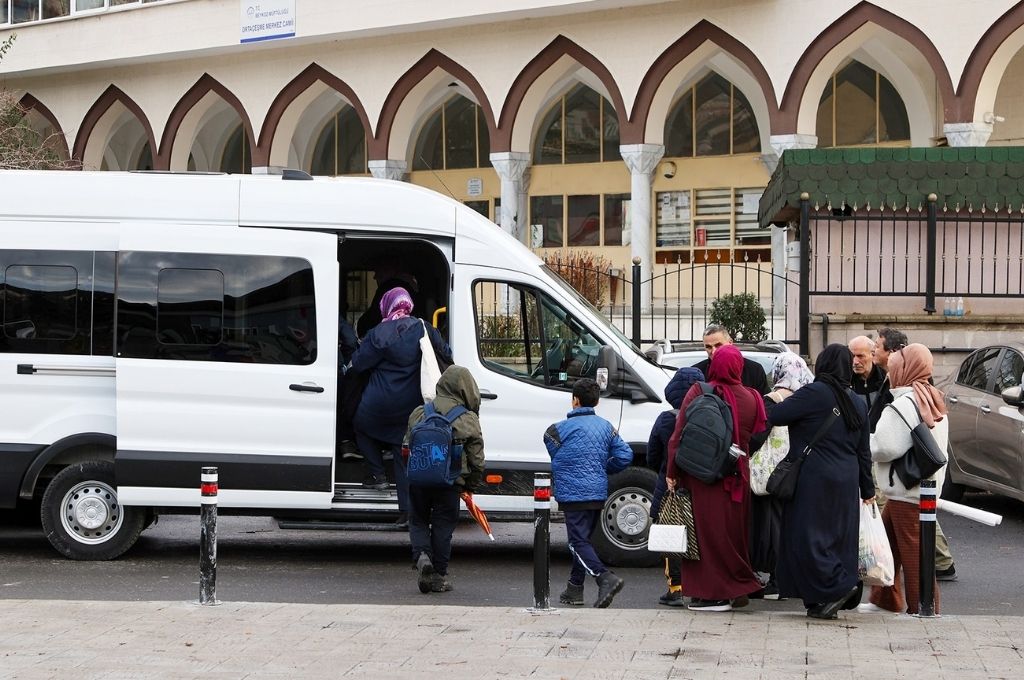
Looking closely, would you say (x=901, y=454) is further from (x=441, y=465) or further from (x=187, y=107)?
(x=187, y=107)

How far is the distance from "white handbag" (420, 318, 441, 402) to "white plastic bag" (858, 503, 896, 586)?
3050mm

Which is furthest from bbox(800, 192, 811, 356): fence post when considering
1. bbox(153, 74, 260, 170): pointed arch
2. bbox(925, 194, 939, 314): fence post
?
bbox(153, 74, 260, 170): pointed arch

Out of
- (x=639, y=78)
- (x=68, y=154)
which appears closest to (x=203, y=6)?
(x=68, y=154)

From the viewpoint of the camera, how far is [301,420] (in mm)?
9727

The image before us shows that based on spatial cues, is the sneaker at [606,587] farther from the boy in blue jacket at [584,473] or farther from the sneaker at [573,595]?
the sneaker at [573,595]

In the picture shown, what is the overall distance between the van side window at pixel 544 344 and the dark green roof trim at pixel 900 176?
835 centimetres

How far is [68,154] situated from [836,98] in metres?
18.3

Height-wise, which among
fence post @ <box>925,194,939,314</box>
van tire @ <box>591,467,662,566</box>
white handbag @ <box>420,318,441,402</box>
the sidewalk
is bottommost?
the sidewalk

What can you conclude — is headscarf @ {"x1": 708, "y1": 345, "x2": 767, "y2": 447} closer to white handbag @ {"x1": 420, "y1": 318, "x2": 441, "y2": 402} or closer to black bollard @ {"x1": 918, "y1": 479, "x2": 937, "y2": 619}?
black bollard @ {"x1": 918, "y1": 479, "x2": 937, "y2": 619}

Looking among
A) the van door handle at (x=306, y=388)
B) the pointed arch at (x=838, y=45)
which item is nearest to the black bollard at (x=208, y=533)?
the van door handle at (x=306, y=388)

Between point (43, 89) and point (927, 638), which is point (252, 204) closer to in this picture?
point (927, 638)

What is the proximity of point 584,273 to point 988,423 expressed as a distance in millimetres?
13579

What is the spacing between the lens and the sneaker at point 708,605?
8.12 m

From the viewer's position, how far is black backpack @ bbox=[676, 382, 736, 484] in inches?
307
